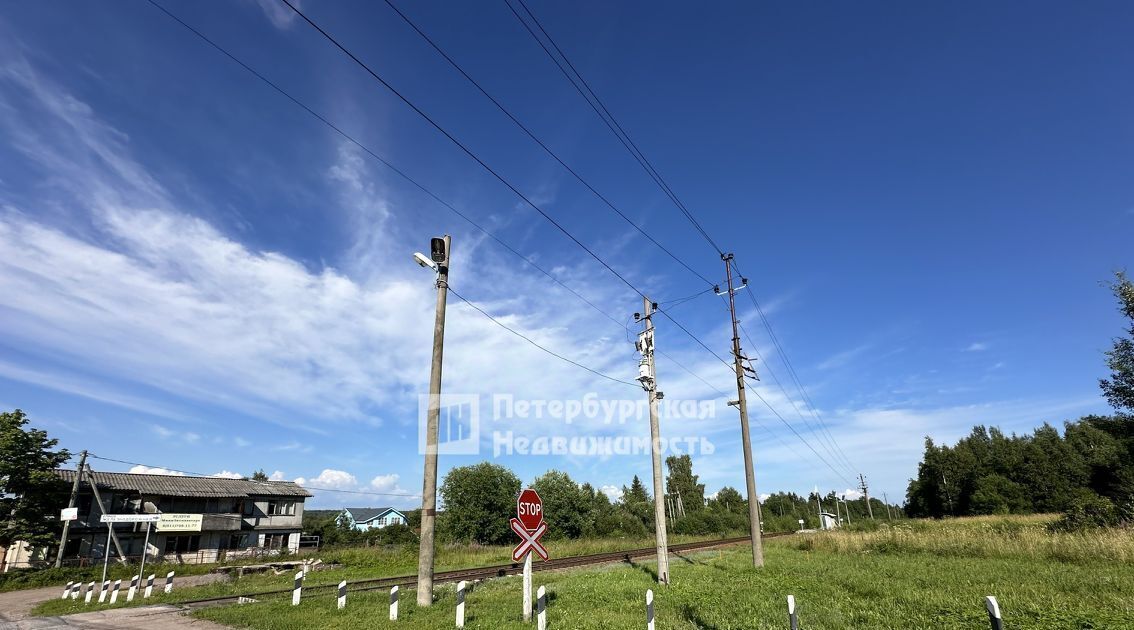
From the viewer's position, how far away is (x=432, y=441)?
13.4 m

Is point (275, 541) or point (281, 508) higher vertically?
point (281, 508)

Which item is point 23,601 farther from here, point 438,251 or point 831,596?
point 831,596

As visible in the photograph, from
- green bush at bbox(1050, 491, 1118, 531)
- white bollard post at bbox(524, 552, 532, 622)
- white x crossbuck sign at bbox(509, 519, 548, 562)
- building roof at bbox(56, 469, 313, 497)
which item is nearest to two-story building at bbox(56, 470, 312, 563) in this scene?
building roof at bbox(56, 469, 313, 497)

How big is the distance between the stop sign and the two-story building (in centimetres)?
3987

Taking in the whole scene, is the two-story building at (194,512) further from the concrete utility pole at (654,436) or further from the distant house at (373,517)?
the distant house at (373,517)

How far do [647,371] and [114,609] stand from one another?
60.4ft

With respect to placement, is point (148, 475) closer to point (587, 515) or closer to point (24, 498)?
point (24, 498)

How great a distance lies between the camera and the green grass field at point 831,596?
9.77m

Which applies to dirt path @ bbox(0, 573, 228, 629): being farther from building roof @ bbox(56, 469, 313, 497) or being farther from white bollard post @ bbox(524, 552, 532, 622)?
building roof @ bbox(56, 469, 313, 497)

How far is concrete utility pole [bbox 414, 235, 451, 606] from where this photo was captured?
12.9m

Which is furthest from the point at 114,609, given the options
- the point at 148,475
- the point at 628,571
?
the point at 148,475

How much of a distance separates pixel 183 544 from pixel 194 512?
2.59 m

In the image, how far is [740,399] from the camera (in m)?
22.1

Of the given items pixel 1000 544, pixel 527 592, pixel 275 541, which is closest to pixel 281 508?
pixel 275 541
